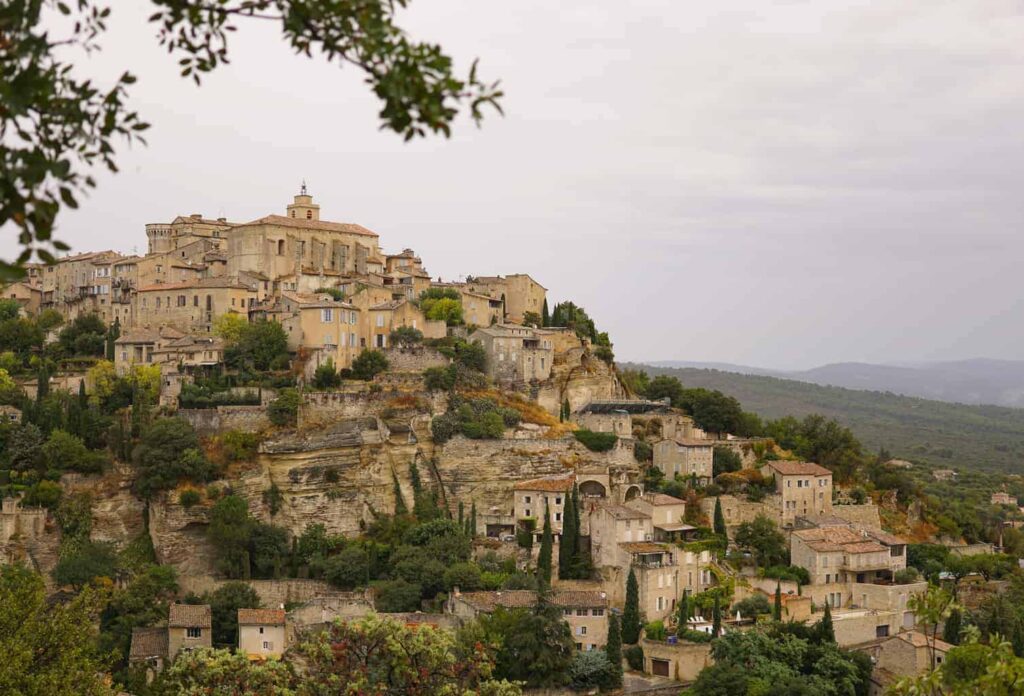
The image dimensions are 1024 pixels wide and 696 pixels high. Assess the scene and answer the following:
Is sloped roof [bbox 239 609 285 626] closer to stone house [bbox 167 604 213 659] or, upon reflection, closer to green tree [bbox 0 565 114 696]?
stone house [bbox 167 604 213 659]

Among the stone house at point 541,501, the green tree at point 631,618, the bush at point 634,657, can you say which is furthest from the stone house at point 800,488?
the bush at point 634,657

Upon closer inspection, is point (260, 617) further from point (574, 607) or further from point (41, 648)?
point (41, 648)

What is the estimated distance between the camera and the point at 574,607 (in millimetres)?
39781

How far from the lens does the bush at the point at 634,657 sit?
39031 mm

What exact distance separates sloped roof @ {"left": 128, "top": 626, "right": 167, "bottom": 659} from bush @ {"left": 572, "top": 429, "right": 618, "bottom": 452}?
57.3ft

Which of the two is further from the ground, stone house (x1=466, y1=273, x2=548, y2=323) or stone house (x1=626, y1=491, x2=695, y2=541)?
stone house (x1=466, y1=273, x2=548, y2=323)

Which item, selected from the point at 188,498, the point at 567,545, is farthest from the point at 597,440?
the point at 188,498

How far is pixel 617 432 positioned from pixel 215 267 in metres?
20.3

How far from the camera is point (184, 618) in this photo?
38.8 metres

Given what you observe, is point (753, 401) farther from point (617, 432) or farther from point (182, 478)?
point (182, 478)

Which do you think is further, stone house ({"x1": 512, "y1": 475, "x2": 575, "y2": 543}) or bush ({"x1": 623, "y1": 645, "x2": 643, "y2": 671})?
stone house ({"x1": 512, "y1": 475, "x2": 575, "y2": 543})

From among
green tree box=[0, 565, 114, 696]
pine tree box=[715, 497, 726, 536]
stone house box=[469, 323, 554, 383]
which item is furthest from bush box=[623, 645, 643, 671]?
green tree box=[0, 565, 114, 696]

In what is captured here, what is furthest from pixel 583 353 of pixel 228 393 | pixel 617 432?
pixel 228 393

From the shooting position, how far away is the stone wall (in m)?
51.2
